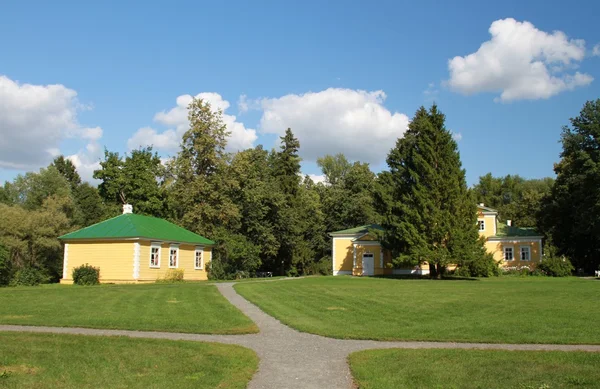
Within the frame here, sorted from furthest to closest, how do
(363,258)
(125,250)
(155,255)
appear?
(363,258)
(155,255)
(125,250)

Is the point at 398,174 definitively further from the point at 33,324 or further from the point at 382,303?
the point at 33,324

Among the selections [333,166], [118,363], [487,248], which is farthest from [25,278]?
[333,166]

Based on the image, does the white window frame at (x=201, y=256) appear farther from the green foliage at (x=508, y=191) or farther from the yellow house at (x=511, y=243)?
the green foliage at (x=508, y=191)

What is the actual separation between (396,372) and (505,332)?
4.66 m

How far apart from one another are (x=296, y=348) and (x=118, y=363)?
3500 millimetres

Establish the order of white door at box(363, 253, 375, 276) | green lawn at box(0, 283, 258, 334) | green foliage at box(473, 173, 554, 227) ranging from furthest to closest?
1. green foliage at box(473, 173, 554, 227)
2. white door at box(363, 253, 375, 276)
3. green lawn at box(0, 283, 258, 334)

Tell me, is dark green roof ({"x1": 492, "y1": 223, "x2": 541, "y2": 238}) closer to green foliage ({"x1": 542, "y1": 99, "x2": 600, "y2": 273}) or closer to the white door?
green foliage ({"x1": 542, "y1": 99, "x2": 600, "y2": 273})

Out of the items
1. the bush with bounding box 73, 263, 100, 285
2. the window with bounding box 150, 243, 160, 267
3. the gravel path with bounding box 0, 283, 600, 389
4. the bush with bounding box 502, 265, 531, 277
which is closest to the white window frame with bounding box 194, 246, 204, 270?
the window with bounding box 150, 243, 160, 267

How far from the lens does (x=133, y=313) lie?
589 inches

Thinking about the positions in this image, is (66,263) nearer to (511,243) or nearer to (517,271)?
(517,271)

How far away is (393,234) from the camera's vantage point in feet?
127

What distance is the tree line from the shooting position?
117ft

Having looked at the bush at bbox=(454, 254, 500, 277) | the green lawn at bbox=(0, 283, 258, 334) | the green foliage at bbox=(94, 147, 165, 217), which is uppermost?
the green foliage at bbox=(94, 147, 165, 217)

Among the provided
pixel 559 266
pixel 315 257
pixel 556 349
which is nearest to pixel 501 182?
pixel 315 257
